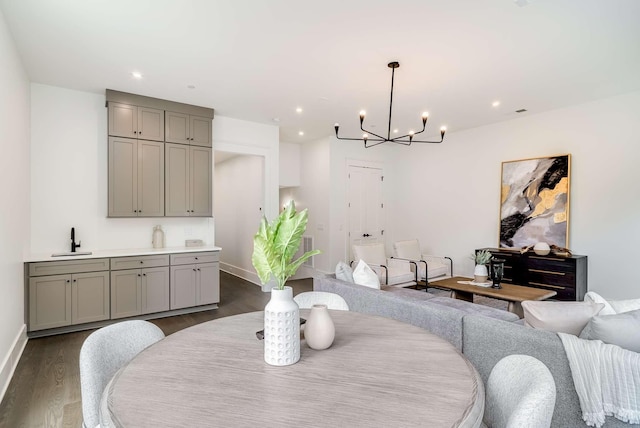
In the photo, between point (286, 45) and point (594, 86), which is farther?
point (594, 86)

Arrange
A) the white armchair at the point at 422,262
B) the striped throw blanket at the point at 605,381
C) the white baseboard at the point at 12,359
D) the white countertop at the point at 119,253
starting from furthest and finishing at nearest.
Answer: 1. the white armchair at the point at 422,262
2. the white countertop at the point at 119,253
3. the white baseboard at the point at 12,359
4. the striped throw blanket at the point at 605,381

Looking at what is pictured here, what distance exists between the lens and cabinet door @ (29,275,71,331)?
3598 mm

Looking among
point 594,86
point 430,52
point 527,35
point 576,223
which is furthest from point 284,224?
point 576,223

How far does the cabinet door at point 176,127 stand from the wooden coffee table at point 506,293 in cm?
408

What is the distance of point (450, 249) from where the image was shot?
659 cm

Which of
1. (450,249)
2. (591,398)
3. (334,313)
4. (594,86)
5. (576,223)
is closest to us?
(591,398)

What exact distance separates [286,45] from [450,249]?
5.09m

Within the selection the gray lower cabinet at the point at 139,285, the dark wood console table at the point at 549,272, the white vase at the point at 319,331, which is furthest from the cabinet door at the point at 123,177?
the dark wood console table at the point at 549,272

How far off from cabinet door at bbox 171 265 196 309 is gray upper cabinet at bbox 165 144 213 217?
821 millimetres

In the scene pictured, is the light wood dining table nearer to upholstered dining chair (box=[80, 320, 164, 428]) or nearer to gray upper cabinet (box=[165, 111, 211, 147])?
upholstered dining chair (box=[80, 320, 164, 428])

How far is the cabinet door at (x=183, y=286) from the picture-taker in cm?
443

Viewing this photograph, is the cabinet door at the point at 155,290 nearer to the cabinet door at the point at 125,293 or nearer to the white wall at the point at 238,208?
the cabinet door at the point at 125,293

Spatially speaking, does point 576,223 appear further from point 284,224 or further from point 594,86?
point 284,224

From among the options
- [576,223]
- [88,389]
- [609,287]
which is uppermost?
[576,223]
